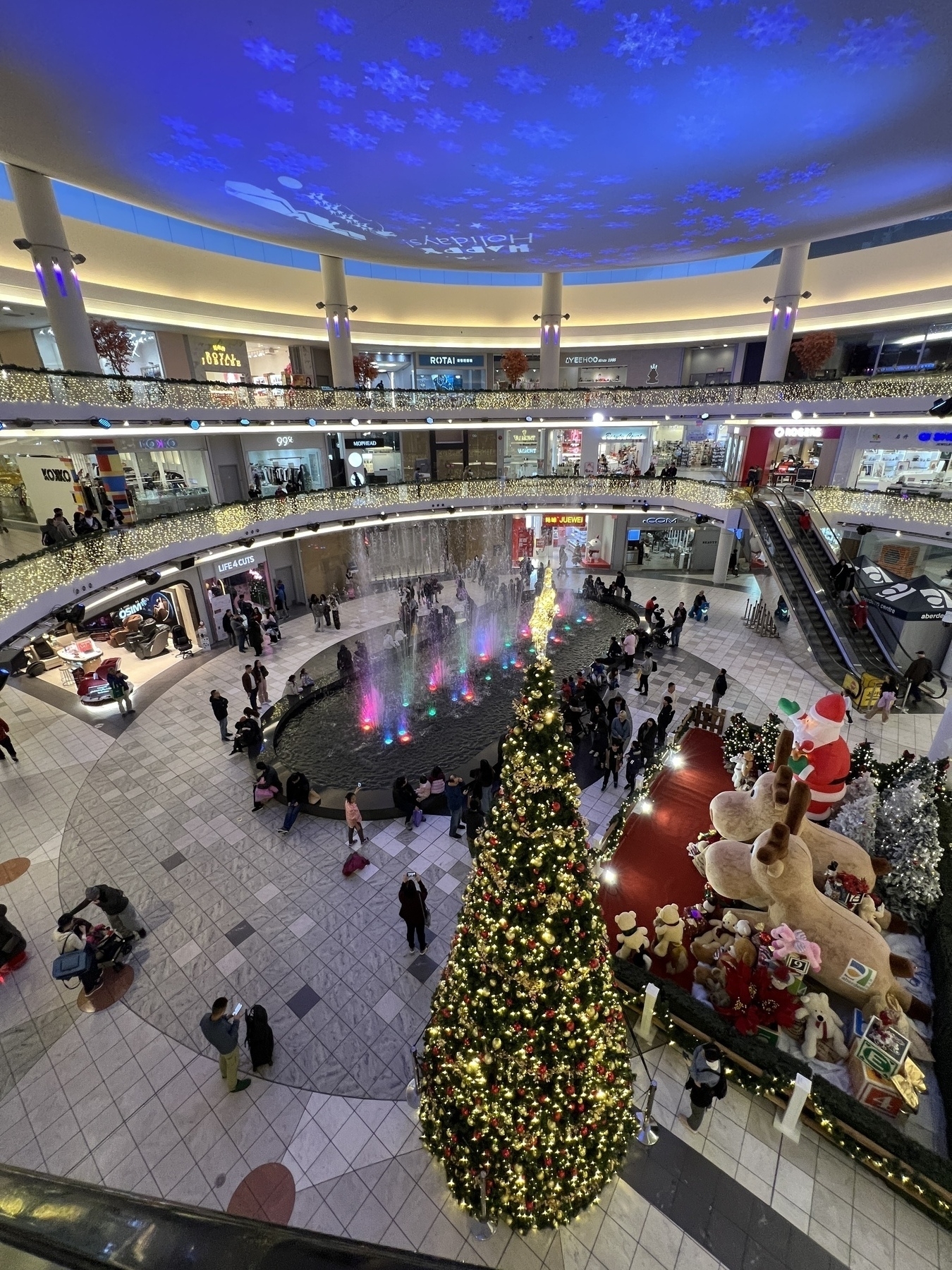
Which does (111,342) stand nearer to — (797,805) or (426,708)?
(426,708)

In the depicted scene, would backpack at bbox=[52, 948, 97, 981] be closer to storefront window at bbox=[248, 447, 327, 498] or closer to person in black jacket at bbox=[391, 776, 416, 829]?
person in black jacket at bbox=[391, 776, 416, 829]

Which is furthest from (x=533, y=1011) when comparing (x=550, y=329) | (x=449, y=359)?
(x=449, y=359)

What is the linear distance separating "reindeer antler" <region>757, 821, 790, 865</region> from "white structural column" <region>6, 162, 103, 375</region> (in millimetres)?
17979

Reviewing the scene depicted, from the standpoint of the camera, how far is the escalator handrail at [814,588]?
648 inches

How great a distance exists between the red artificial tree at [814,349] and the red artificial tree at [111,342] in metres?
25.9

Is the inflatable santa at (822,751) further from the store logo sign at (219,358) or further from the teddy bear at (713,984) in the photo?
the store logo sign at (219,358)

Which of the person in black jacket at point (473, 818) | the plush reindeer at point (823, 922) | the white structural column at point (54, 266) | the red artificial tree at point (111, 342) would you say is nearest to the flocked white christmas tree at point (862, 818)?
the plush reindeer at point (823, 922)

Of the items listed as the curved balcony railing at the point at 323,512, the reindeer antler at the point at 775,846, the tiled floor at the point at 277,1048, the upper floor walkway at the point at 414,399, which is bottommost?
the tiled floor at the point at 277,1048

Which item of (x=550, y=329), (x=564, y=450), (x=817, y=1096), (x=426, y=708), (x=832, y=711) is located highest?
(x=550, y=329)

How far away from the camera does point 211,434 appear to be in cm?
2119

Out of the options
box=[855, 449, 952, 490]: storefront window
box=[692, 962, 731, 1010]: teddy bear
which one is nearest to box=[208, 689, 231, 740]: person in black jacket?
box=[692, 962, 731, 1010]: teddy bear

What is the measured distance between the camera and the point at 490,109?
957 cm

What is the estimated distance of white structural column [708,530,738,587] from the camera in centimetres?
2556

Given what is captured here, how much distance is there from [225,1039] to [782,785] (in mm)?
7503
